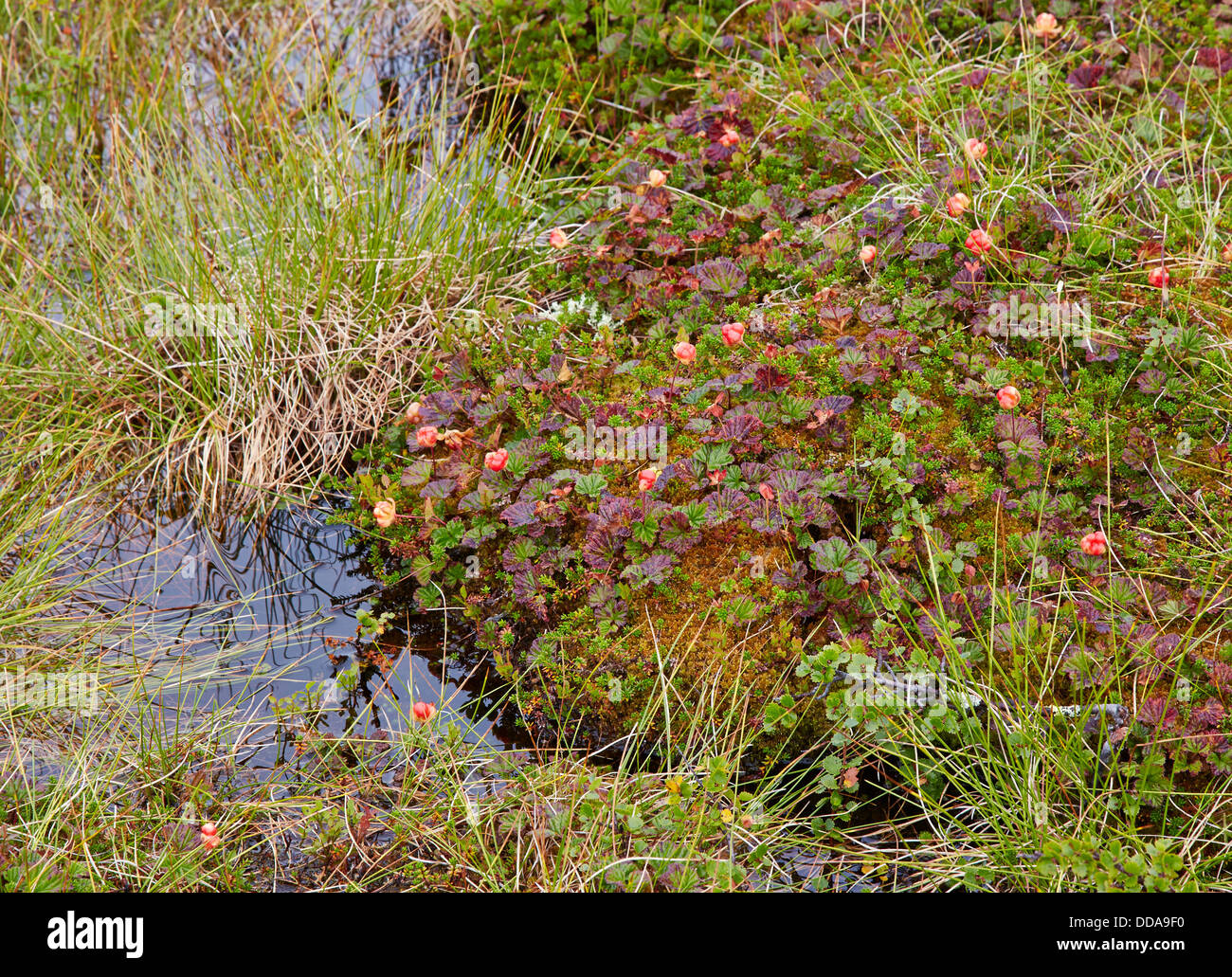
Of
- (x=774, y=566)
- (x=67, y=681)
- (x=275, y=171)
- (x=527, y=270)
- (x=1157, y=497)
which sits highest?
(x=275, y=171)

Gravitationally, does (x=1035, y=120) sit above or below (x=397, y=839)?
above

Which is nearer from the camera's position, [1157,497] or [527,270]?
[1157,497]

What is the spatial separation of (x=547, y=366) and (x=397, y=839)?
1729 mm

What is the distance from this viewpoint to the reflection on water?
116 inches

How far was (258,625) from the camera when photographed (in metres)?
3.21

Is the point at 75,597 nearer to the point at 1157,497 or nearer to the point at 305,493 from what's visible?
the point at 305,493

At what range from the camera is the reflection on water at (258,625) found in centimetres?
294

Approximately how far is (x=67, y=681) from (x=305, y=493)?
110cm

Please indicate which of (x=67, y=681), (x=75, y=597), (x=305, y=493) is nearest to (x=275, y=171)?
(x=305, y=493)

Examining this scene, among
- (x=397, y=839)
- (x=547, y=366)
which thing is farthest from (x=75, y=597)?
(x=547, y=366)

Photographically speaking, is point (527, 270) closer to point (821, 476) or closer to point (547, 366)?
point (547, 366)

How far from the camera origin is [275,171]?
3.96 m

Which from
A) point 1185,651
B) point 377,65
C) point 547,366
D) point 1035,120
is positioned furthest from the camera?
point 377,65
